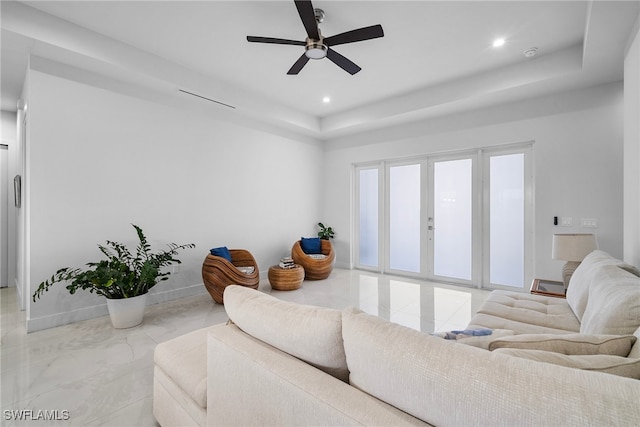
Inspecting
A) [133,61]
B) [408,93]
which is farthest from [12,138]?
[408,93]

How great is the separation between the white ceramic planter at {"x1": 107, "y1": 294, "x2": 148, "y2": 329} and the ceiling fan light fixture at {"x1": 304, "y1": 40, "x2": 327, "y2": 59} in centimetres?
316

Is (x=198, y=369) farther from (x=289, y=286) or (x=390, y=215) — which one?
(x=390, y=215)

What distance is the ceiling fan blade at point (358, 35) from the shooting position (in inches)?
96.4

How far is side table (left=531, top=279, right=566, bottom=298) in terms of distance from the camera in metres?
2.75

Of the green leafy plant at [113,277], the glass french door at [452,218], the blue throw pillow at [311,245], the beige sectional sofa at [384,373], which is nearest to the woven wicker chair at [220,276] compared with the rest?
the green leafy plant at [113,277]

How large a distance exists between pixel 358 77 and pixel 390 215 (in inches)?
108

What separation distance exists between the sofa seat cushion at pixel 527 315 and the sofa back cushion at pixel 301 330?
4.79 ft

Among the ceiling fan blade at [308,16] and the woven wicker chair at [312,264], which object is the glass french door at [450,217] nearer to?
the woven wicker chair at [312,264]

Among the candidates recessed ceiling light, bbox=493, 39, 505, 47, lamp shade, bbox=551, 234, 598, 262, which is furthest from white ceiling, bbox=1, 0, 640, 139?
lamp shade, bbox=551, 234, 598, 262

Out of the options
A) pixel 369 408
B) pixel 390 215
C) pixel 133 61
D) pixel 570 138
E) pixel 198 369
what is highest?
pixel 133 61

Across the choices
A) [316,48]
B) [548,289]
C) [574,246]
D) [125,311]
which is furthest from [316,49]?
[548,289]

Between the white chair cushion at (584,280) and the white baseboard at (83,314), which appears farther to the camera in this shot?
the white baseboard at (83,314)

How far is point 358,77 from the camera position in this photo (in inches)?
160

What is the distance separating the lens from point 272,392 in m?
0.98
